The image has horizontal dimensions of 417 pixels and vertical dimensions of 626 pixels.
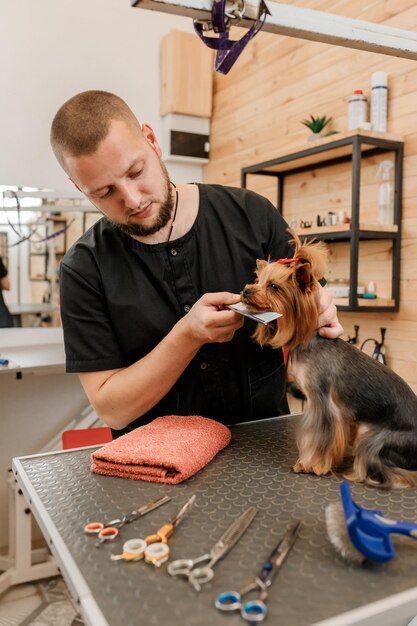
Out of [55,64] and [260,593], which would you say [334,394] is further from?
[55,64]

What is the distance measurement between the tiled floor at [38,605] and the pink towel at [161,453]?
1826 millimetres

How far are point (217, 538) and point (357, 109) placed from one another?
2.08m

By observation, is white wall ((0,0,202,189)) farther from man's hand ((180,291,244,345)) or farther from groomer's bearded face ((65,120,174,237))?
man's hand ((180,291,244,345))

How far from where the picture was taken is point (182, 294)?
1514mm

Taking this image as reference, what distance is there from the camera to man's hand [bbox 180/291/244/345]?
3.99 feet

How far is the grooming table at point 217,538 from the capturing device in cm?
71

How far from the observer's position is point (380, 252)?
244 cm

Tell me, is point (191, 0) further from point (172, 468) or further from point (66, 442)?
point (66, 442)

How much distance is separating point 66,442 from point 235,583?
215 cm

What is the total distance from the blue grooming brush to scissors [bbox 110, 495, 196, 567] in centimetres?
28

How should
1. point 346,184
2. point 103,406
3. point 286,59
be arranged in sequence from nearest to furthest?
point 103,406 → point 346,184 → point 286,59

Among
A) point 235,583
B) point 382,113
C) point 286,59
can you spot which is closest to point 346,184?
point 382,113

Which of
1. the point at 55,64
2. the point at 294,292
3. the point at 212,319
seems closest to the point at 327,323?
the point at 294,292

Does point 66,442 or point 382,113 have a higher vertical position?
point 382,113
